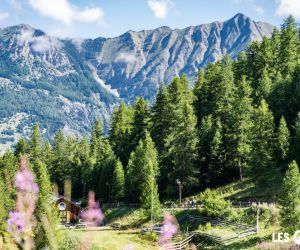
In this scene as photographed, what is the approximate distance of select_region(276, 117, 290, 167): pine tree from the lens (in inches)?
2355

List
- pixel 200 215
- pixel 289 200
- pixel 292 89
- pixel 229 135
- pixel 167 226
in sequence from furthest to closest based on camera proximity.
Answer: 1. pixel 292 89
2. pixel 229 135
3. pixel 200 215
4. pixel 289 200
5. pixel 167 226

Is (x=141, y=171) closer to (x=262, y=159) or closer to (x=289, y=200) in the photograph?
(x=262, y=159)

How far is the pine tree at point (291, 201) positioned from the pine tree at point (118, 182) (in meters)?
37.2

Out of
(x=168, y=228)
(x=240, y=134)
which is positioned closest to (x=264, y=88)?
(x=240, y=134)

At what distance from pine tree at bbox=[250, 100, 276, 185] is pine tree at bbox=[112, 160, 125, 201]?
22.4 metres

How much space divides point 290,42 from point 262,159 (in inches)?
1524

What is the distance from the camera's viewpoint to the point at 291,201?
38094 mm

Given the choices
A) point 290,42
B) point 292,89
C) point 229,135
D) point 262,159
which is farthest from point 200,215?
point 290,42

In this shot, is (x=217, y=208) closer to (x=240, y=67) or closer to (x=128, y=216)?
(x=128, y=216)

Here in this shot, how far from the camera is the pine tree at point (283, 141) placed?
59.8 meters

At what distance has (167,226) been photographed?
523 centimetres

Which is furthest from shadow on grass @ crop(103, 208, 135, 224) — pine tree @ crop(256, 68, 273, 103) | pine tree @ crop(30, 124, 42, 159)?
pine tree @ crop(30, 124, 42, 159)

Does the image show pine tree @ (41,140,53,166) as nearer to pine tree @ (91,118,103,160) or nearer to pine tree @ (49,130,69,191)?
pine tree @ (49,130,69,191)

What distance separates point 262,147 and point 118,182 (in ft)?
83.3
